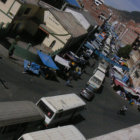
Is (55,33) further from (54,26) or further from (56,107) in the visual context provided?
(56,107)

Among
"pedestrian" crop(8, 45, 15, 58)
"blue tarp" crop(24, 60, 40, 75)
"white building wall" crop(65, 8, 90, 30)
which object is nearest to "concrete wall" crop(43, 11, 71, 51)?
"blue tarp" crop(24, 60, 40, 75)

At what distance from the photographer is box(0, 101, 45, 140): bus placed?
11.8 meters

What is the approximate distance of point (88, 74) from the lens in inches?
1618

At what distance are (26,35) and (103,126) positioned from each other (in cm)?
2248

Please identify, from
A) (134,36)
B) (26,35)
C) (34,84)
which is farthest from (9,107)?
(134,36)

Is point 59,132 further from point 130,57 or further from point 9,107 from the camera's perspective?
point 130,57

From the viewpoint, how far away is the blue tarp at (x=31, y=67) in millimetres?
25875

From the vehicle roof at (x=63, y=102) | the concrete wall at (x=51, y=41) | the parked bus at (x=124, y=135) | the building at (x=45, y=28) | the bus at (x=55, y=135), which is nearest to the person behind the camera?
the parked bus at (x=124, y=135)

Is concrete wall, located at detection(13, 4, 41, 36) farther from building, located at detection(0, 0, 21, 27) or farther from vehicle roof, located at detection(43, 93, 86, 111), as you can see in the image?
vehicle roof, located at detection(43, 93, 86, 111)

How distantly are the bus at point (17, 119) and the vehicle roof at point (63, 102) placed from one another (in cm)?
238

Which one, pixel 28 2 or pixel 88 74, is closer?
pixel 28 2

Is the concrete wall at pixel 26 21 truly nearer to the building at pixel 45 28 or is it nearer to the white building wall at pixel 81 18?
the building at pixel 45 28

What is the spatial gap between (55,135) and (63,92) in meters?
15.6

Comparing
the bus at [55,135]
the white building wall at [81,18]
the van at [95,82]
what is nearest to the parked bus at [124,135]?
the bus at [55,135]
